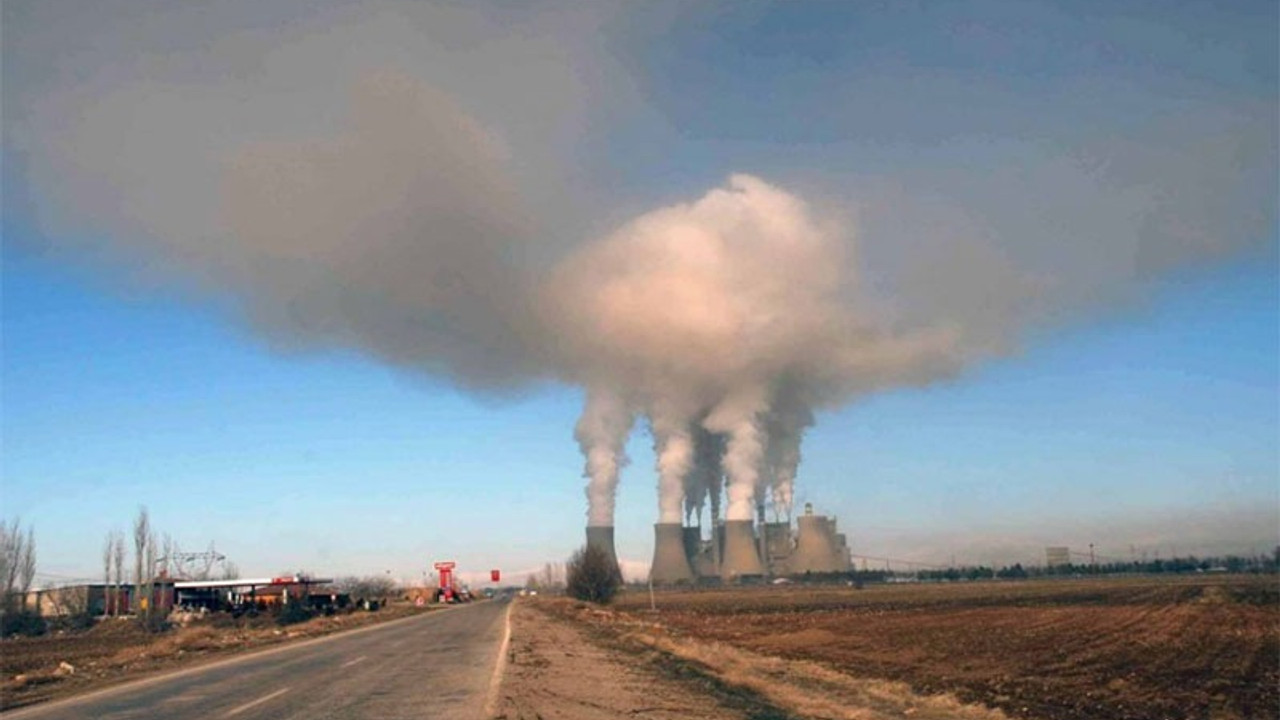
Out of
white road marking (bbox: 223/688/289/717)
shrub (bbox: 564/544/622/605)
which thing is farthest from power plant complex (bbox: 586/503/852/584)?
white road marking (bbox: 223/688/289/717)

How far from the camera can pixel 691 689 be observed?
22.7m

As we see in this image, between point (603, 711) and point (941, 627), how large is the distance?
36.4m

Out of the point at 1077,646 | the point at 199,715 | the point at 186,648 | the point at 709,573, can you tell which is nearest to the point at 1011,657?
the point at 1077,646

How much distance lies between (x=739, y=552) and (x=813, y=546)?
1734 cm

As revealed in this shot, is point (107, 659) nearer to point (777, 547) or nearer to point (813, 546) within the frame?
point (813, 546)

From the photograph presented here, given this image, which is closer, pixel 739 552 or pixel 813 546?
pixel 739 552

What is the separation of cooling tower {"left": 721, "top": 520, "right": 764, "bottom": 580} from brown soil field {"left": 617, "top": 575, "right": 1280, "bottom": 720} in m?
56.1

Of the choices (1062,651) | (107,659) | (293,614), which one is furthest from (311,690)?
(293,614)

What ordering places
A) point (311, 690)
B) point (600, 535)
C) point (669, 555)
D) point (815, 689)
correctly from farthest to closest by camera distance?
point (669, 555) < point (600, 535) < point (815, 689) < point (311, 690)

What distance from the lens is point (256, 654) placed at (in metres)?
38.4

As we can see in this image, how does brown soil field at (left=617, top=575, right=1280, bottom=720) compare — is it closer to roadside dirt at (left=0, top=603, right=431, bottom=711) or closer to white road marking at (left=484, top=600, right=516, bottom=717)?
white road marking at (left=484, top=600, right=516, bottom=717)

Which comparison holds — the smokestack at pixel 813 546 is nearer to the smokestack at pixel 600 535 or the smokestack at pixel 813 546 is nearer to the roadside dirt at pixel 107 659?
the smokestack at pixel 600 535

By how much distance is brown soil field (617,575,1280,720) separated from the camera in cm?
2262

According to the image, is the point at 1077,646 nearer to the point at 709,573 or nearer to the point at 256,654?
the point at 256,654
